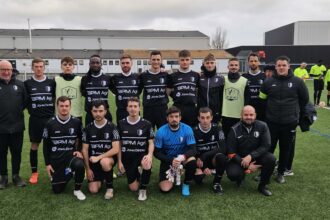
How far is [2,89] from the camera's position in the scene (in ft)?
15.3

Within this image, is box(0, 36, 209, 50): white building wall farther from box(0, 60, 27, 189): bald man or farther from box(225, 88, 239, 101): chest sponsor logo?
box(0, 60, 27, 189): bald man

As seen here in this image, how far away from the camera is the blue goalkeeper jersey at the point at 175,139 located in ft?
15.2

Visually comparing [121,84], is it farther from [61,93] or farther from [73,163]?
[73,163]

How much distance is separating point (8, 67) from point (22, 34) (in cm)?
6759

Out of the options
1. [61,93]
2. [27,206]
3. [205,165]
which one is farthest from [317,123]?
[27,206]

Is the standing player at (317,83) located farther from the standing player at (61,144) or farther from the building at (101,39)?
the building at (101,39)

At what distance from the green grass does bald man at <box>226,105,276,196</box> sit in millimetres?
254

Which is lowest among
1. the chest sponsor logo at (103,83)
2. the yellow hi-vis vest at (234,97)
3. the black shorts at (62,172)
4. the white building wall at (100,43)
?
the black shorts at (62,172)

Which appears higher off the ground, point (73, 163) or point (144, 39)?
point (144, 39)

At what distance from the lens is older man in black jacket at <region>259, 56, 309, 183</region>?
4852 millimetres

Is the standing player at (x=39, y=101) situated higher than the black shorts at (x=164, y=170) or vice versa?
the standing player at (x=39, y=101)

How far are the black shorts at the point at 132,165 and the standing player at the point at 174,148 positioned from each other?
0.87 ft

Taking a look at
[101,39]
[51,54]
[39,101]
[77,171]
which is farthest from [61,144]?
[101,39]

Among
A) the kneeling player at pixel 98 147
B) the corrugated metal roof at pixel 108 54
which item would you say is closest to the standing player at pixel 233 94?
the kneeling player at pixel 98 147
